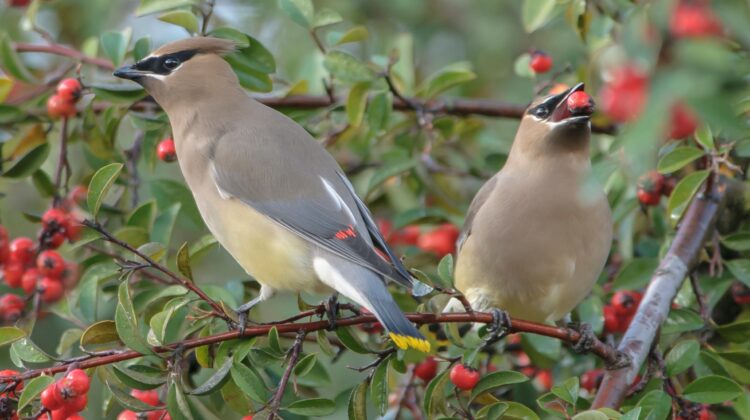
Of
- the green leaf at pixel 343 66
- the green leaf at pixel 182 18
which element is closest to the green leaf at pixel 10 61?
the green leaf at pixel 182 18

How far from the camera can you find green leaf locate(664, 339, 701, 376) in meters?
2.60

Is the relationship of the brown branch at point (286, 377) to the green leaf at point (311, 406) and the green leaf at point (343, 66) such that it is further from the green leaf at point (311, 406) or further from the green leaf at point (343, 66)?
the green leaf at point (343, 66)

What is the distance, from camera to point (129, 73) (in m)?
3.05

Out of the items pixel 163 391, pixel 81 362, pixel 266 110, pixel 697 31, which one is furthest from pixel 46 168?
pixel 697 31

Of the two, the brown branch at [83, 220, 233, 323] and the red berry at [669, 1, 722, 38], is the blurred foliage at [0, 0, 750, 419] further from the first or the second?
the red berry at [669, 1, 722, 38]

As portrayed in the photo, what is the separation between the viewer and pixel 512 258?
3139 millimetres

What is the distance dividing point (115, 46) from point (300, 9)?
582 millimetres

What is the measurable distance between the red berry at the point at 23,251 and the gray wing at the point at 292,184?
2.14 feet

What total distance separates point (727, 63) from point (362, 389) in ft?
4.94

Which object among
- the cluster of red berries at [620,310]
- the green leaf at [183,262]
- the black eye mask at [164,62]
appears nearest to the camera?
the green leaf at [183,262]

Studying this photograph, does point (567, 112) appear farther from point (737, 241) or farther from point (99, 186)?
point (99, 186)

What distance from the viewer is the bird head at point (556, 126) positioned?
298cm

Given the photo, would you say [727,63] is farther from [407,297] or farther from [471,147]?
[471,147]

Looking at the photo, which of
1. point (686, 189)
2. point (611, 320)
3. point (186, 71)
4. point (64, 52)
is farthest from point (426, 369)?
point (64, 52)
